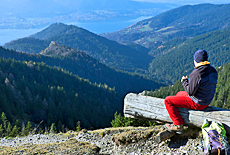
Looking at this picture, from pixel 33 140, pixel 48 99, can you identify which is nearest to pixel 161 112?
pixel 33 140

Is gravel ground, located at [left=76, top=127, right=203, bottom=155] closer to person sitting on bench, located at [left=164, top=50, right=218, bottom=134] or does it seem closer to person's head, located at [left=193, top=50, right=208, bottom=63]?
person sitting on bench, located at [left=164, top=50, right=218, bottom=134]

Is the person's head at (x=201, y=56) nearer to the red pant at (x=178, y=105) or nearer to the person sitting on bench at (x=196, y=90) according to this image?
the person sitting on bench at (x=196, y=90)

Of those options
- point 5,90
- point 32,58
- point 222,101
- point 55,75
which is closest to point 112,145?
point 5,90

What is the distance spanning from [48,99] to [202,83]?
279ft

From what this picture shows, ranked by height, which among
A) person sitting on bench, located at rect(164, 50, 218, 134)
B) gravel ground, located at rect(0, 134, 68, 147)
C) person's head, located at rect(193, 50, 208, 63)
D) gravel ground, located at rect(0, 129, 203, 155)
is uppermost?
person's head, located at rect(193, 50, 208, 63)

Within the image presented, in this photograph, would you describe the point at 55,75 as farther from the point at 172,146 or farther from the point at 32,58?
the point at 172,146

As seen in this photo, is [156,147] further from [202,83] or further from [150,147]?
[202,83]

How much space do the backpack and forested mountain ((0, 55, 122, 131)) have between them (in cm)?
4031

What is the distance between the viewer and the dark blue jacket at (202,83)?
23.2 ft

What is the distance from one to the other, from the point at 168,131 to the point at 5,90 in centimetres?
7234

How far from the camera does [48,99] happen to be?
3314 inches

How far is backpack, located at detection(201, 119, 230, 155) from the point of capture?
6.34 metres

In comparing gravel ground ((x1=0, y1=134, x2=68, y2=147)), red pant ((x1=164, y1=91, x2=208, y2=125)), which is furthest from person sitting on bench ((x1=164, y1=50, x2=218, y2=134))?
gravel ground ((x1=0, y1=134, x2=68, y2=147))

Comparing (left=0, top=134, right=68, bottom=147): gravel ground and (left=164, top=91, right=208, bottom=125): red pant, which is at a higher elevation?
(left=164, top=91, right=208, bottom=125): red pant
